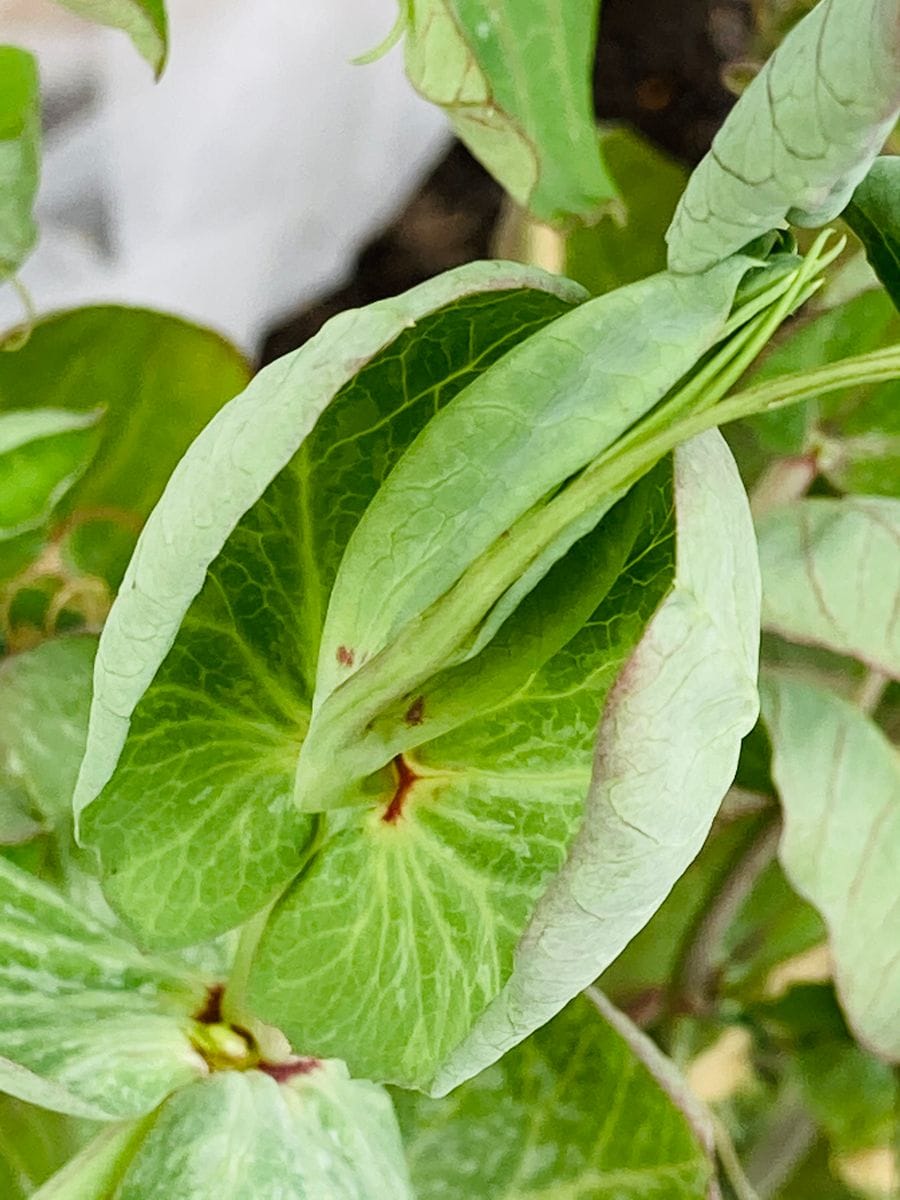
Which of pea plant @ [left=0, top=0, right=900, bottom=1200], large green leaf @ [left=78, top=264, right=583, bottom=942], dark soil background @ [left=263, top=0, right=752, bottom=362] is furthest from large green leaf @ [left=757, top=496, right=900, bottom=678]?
dark soil background @ [left=263, top=0, right=752, bottom=362]

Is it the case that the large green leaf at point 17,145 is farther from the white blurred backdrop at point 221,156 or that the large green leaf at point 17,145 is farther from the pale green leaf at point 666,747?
the white blurred backdrop at point 221,156

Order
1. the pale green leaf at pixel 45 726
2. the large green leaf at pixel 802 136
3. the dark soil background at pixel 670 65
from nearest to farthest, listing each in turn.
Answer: the large green leaf at pixel 802 136
the pale green leaf at pixel 45 726
the dark soil background at pixel 670 65

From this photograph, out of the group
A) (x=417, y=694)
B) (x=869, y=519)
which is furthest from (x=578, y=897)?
(x=869, y=519)

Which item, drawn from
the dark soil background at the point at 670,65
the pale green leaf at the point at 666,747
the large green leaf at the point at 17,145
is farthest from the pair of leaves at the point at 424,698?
the dark soil background at the point at 670,65

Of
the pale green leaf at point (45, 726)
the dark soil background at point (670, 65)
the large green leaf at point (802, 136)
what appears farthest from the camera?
the dark soil background at point (670, 65)

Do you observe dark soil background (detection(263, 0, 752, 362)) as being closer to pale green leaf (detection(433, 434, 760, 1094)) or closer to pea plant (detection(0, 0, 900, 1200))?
pea plant (detection(0, 0, 900, 1200))

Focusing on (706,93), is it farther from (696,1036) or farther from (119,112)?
(696,1036)

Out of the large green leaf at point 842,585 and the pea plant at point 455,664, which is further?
the large green leaf at point 842,585
